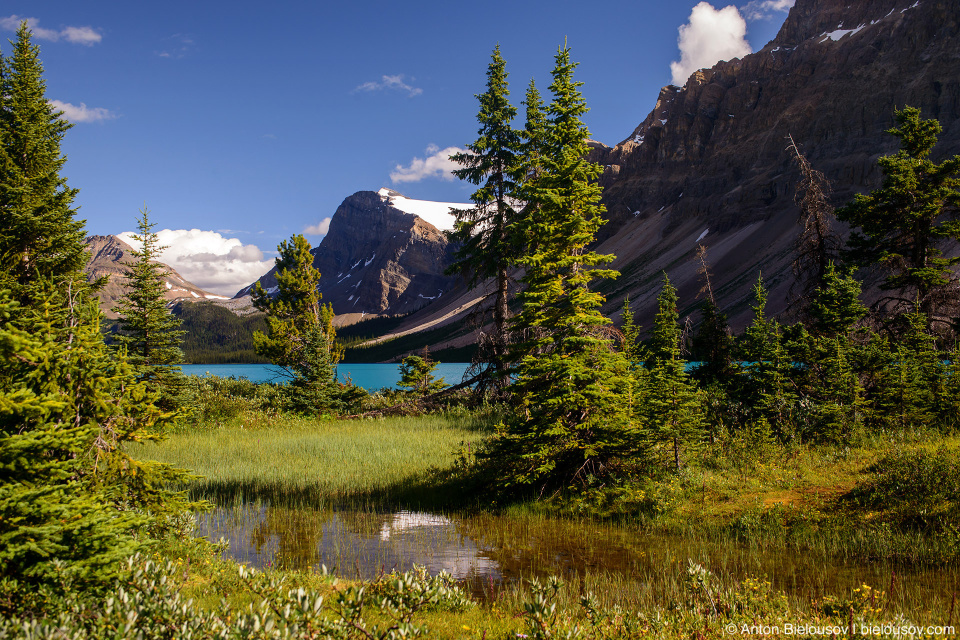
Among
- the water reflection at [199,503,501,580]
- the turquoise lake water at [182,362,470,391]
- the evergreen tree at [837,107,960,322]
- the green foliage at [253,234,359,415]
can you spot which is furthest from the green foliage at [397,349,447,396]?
the evergreen tree at [837,107,960,322]

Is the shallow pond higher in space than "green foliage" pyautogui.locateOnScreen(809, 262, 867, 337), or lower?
lower

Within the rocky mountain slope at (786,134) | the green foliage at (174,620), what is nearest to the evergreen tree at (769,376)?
the green foliage at (174,620)

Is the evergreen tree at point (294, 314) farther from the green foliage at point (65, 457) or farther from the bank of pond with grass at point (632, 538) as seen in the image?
the green foliage at point (65, 457)

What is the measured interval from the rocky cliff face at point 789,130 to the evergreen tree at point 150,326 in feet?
321

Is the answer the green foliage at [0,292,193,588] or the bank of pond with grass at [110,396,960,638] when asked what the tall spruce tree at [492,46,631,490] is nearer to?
the bank of pond with grass at [110,396,960,638]

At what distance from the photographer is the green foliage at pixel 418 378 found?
101 feet

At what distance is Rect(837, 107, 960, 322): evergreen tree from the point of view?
17594 millimetres

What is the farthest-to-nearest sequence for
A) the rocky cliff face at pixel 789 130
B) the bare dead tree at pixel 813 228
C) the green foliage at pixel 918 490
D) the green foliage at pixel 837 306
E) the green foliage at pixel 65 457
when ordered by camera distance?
the rocky cliff face at pixel 789 130 → the bare dead tree at pixel 813 228 → the green foliage at pixel 837 306 → the green foliage at pixel 918 490 → the green foliage at pixel 65 457

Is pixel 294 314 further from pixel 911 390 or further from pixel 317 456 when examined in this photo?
pixel 911 390

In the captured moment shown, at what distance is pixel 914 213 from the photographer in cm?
1762

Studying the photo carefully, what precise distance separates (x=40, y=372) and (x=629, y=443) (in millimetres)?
10579

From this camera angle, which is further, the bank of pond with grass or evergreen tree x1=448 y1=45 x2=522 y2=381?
evergreen tree x1=448 y1=45 x2=522 y2=381

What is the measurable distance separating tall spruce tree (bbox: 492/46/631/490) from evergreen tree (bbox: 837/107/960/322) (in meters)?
12.8

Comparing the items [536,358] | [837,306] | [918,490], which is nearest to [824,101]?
[837,306]
